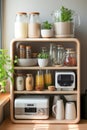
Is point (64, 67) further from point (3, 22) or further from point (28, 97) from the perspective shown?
point (3, 22)

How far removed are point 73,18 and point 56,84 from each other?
63cm

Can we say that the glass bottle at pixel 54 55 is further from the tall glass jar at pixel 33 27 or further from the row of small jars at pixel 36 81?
the tall glass jar at pixel 33 27

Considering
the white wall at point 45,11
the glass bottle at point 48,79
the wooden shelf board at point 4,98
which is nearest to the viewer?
the wooden shelf board at point 4,98

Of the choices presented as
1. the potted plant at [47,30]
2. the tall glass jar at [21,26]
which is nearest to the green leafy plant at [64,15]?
the potted plant at [47,30]

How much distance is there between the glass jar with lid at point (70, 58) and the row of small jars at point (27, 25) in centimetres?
31

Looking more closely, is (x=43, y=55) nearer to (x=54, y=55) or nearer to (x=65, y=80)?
(x=54, y=55)

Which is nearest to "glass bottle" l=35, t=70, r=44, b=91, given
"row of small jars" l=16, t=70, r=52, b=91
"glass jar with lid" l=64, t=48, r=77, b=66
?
"row of small jars" l=16, t=70, r=52, b=91

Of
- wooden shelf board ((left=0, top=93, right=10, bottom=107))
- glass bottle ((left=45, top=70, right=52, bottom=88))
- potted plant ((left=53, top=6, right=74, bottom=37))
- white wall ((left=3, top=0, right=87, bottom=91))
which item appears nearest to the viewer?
wooden shelf board ((left=0, top=93, right=10, bottom=107))

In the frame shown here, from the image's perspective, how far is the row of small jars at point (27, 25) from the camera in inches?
92.1

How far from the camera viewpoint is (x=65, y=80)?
2.36 metres

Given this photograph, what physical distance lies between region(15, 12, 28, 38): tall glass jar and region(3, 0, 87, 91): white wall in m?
0.20

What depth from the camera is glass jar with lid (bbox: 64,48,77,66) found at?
2.36 metres

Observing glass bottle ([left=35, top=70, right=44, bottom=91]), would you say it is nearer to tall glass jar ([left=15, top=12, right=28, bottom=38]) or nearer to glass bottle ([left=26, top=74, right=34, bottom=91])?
glass bottle ([left=26, top=74, right=34, bottom=91])

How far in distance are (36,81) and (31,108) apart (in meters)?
0.25
